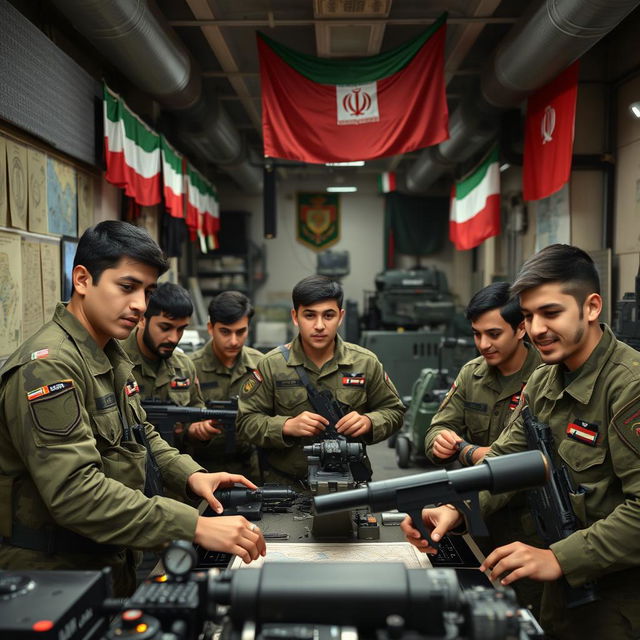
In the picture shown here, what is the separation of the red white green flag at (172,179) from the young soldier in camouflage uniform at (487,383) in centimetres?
379

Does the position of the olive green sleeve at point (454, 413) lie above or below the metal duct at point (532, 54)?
below

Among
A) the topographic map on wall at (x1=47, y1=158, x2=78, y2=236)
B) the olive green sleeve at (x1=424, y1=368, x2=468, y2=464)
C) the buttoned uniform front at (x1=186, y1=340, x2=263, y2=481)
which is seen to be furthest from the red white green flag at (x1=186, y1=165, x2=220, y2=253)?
the olive green sleeve at (x1=424, y1=368, x2=468, y2=464)

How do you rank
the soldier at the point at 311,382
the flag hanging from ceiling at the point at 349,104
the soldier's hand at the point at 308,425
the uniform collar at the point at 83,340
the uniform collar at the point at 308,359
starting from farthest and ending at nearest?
the flag hanging from ceiling at the point at 349,104
the uniform collar at the point at 308,359
the soldier at the point at 311,382
the soldier's hand at the point at 308,425
the uniform collar at the point at 83,340

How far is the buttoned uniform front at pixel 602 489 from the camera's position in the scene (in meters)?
1.50

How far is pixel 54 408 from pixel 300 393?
4.47 ft

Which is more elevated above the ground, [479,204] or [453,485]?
[479,204]

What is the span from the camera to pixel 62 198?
13.0ft

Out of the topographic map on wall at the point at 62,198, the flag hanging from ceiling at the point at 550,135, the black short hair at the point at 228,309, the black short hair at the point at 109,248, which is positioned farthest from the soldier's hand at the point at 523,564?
the flag hanging from ceiling at the point at 550,135

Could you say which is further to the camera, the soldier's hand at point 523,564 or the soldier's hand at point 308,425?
the soldier's hand at point 308,425

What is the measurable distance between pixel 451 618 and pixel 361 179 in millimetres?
11101

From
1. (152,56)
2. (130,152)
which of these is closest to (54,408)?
(152,56)

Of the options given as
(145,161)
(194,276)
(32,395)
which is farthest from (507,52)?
(194,276)

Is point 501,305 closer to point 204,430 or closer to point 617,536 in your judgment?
point 617,536

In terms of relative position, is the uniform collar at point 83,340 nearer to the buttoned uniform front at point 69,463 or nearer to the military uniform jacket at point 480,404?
the buttoned uniform front at point 69,463
